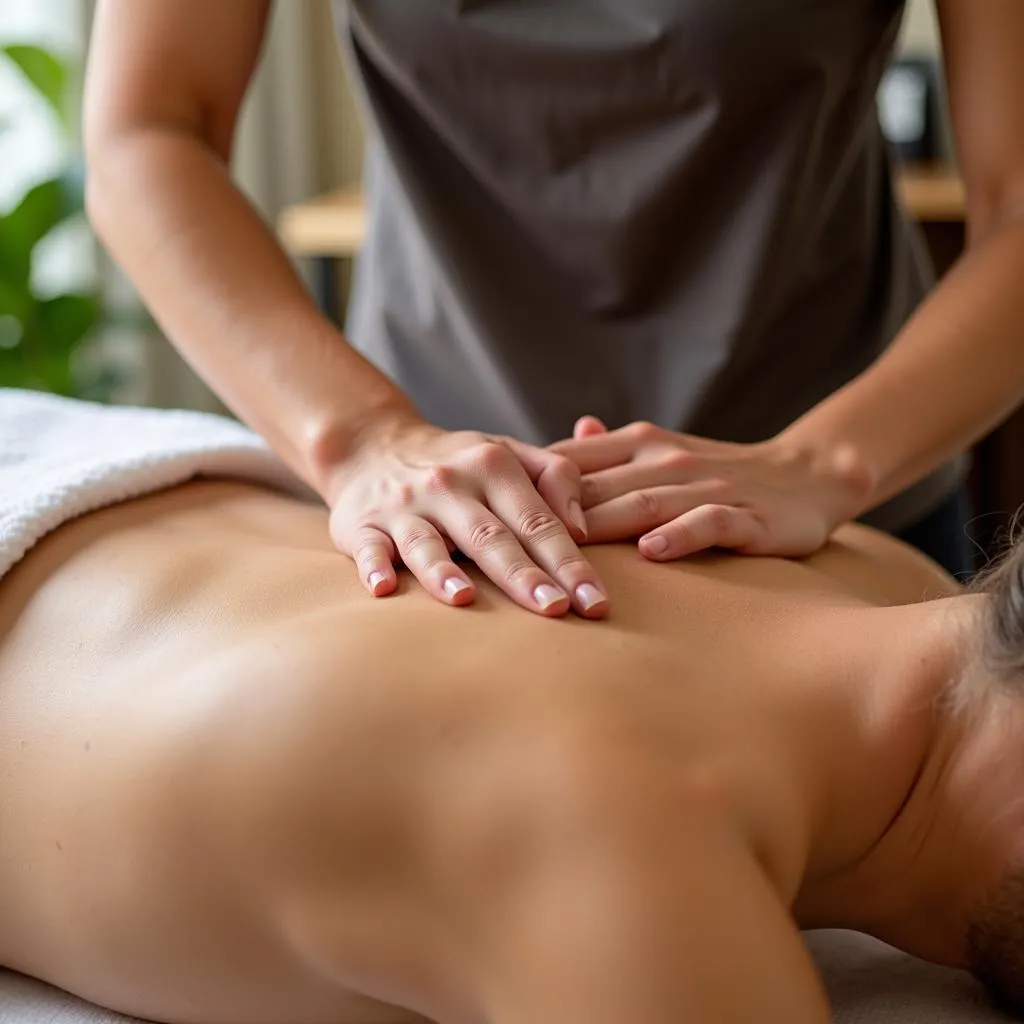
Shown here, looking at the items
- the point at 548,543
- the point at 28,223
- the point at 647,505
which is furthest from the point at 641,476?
the point at 28,223

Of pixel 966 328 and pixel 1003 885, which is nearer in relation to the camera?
pixel 1003 885

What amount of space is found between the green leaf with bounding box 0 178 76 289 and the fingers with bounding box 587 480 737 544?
69.8 inches

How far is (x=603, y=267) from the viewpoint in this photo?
1468mm

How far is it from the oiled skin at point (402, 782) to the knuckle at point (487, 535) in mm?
31

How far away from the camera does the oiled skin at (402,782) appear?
0.85 m

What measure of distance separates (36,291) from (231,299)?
1.61 meters

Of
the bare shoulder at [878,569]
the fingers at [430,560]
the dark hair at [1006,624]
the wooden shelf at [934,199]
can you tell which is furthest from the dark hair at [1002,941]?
the wooden shelf at [934,199]

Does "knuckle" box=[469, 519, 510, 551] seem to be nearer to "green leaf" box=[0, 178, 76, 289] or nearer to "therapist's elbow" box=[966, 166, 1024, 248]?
"therapist's elbow" box=[966, 166, 1024, 248]

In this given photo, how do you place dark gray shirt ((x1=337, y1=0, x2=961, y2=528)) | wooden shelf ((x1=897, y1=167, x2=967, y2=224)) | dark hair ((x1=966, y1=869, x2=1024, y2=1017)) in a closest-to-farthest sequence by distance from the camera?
dark hair ((x1=966, y1=869, x2=1024, y2=1017))
dark gray shirt ((x1=337, y1=0, x2=961, y2=528))
wooden shelf ((x1=897, y1=167, x2=967, y2=224))

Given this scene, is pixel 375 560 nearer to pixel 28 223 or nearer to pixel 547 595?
pixel 547 595

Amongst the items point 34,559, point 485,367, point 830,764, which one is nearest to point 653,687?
point 830,764

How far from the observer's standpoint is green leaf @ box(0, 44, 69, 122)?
2607 millimetres

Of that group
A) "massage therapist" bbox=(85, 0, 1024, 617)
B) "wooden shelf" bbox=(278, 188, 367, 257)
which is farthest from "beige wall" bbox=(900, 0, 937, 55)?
"massage therapist" bbox=(85, 0, 1024, 617)

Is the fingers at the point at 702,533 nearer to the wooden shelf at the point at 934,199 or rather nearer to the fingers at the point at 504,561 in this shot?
the fingers at the point at 504,561
